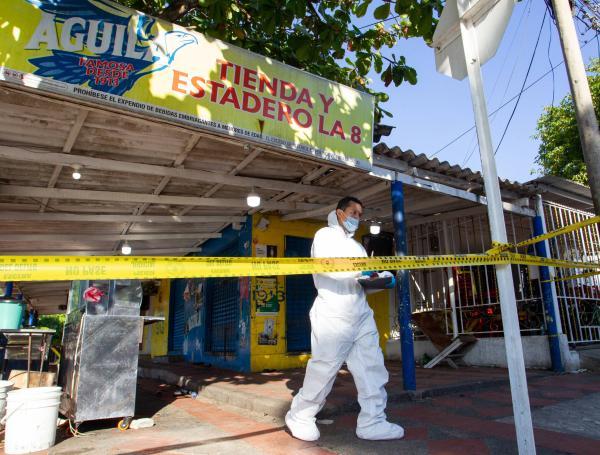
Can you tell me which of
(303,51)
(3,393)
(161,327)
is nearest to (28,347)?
(3,393)

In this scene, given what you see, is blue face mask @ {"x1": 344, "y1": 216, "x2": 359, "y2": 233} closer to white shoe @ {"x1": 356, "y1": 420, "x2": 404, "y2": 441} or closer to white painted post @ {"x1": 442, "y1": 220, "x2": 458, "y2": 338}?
white shoe @ {"x1": 356, "y1": 420, "x2": 404, "y2": 441}

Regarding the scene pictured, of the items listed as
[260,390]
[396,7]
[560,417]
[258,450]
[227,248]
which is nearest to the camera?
[258,450]

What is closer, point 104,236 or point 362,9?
point 362,9

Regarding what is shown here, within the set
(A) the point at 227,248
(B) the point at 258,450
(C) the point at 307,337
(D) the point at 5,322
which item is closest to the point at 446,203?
(C) the point at 307,337

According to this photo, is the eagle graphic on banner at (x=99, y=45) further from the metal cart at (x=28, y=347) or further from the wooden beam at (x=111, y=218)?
the wooden beam at (x=111, y=218)

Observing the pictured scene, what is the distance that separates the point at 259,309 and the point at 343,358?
4.70m

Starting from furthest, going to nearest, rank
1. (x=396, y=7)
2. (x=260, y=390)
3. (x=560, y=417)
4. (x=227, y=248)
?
(x=227, y=248) → (x=260, y=390) → (x=396, y=7) → (x=560, y=417)

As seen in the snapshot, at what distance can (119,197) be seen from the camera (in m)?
6.00

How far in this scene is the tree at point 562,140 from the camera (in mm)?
14719

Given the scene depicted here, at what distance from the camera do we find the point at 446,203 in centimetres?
733

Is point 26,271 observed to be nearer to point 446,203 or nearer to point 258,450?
point 258,450

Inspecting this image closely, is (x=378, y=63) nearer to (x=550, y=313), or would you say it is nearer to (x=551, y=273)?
(x=551, y=273)

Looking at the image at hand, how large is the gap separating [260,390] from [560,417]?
318 centimetres

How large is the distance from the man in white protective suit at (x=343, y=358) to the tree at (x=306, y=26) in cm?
274
